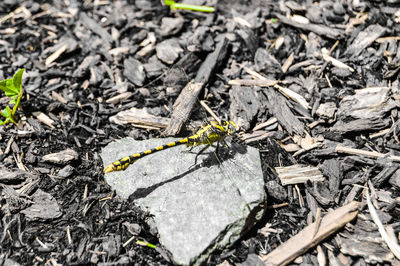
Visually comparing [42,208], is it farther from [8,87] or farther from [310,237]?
[310,237]

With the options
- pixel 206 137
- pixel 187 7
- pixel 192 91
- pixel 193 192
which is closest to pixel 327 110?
pixel 206 137

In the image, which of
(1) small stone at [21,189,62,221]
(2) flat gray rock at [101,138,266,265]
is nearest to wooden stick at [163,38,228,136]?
(2) flat gray rock at [101,138,266,265]

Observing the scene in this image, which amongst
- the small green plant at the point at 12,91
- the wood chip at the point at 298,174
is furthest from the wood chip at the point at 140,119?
the wood chip at the point at 298,174

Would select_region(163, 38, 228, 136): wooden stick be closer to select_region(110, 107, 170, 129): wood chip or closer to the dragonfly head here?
select_region(110, 107, 170, 129): wood chip

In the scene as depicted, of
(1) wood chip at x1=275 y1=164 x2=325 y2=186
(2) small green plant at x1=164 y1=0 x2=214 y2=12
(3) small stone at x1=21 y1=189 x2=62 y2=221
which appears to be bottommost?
(3) small stone at x1=21 y1=189 x2=62 y2=221

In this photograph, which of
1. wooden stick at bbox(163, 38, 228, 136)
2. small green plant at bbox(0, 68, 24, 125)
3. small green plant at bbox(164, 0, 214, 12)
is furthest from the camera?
small green plant at bbox(164, 0, 214, 12)

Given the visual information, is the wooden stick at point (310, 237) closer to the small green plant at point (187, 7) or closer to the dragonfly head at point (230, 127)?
the dragonfly head at point (230, 127)
